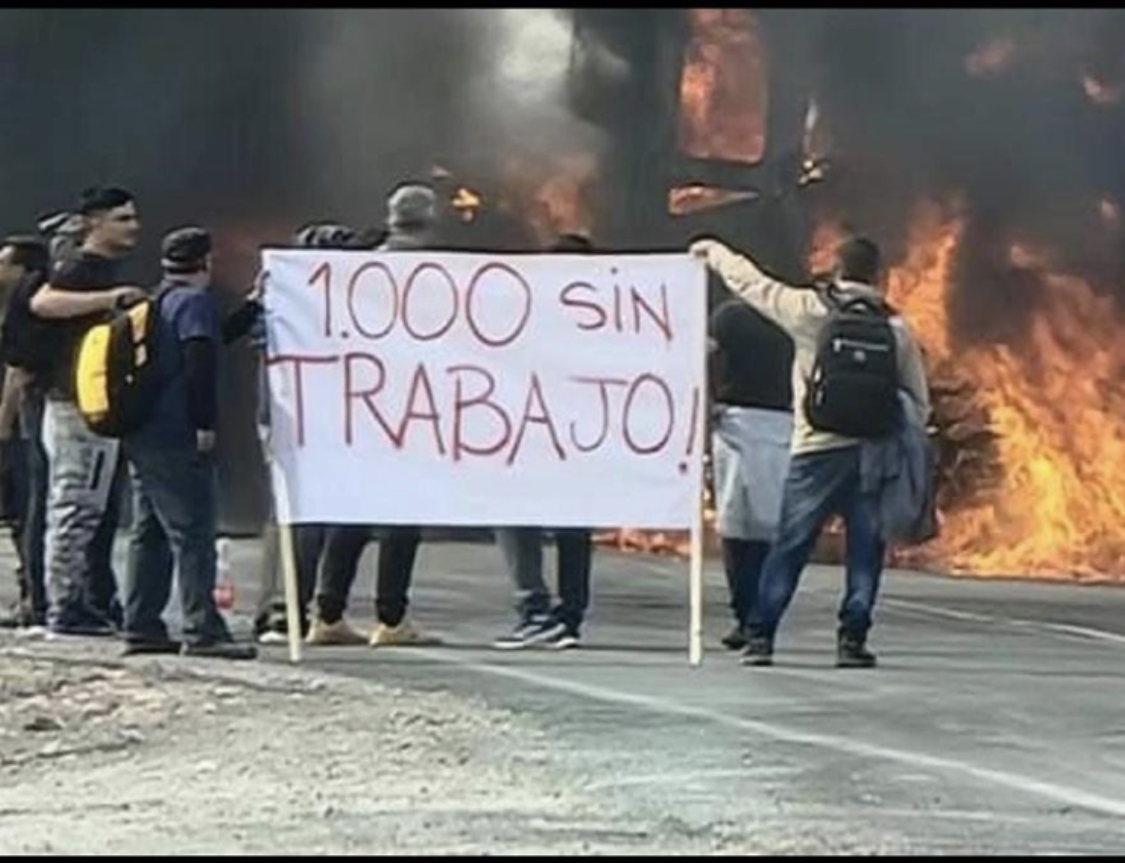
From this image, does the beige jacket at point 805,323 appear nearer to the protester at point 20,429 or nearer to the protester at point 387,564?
the protester at point 387,564

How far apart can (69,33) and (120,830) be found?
529 inches

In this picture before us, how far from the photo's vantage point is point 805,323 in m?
9.50

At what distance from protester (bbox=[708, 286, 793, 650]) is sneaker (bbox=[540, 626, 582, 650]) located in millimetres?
596

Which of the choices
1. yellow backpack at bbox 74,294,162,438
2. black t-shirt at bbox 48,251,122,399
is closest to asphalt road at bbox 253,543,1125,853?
yellow backpack at bbox 74,294,162,438

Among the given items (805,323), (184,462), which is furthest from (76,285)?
(805,323)

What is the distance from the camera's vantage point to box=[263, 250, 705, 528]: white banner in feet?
30.7

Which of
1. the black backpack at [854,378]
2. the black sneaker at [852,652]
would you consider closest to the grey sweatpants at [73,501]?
the black backpack at [854,378]

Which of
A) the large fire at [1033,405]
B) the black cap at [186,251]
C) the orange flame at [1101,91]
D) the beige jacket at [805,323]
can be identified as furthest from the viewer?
the orange flame at [1101,91]

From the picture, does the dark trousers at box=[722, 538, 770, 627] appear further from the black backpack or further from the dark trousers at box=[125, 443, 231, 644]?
the dark trousers at box=[125, 443, 231, 644]

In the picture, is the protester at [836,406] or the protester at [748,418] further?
the protester at [748,418]

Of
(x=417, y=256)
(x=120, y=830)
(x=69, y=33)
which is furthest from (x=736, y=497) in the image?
(x=69, y=33)

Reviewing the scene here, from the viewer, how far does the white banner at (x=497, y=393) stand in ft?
30.7

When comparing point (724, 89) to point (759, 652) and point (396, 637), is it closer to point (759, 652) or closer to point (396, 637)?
point (396, 637)

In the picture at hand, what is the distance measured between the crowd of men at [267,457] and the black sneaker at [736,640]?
21 mm
